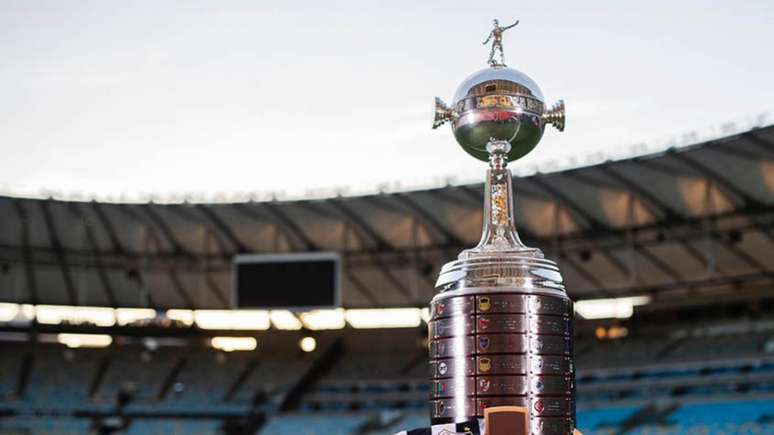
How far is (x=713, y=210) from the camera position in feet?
103

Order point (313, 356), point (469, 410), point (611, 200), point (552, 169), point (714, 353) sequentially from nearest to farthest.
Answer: point (469, 410) < point (552, 169) < point (611, 200) < point (714, 353) < point (313, 356)

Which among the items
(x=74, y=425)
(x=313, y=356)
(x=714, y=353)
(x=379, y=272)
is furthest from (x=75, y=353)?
(x=714, y=353)

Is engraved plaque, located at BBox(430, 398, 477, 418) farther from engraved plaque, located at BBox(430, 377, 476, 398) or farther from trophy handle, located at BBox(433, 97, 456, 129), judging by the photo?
trophy handle, located at BBox(433, 97, 456, 129)

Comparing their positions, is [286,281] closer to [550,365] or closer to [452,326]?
[452,326]

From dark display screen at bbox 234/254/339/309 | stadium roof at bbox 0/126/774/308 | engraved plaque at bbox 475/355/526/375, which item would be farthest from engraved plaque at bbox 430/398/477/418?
dark display screen at bbox 234/254/339/309

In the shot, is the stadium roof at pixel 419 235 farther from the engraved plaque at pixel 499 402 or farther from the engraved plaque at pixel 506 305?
the engraved plaque at pixel 499 402

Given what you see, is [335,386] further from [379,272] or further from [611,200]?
[611,200]

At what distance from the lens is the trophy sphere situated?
453 centimetres

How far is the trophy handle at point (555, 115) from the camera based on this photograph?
4.69m

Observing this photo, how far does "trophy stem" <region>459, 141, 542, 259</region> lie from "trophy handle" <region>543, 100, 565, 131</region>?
7.9 inches

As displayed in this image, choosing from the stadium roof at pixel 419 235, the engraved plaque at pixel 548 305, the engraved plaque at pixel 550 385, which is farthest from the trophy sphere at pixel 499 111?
the stadium roof at pixel 419 235

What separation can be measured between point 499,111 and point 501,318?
0.89 metres

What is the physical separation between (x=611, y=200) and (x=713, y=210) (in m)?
3.01

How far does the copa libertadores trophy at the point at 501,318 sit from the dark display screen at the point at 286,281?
30158mm
